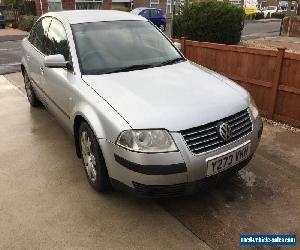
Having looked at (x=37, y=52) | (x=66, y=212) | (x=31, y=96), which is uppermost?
(x=37, y=52)

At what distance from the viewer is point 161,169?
2.74m

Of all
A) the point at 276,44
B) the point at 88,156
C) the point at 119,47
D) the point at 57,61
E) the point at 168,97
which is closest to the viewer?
the point at 168,97

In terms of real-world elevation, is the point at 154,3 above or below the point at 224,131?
above

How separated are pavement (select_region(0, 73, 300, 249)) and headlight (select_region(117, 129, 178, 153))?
2.11 feet

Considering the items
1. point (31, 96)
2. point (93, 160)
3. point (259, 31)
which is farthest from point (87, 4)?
point (93, 160)

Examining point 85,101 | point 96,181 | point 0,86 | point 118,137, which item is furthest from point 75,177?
point 0,86

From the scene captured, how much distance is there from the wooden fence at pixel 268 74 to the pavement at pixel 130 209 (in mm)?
1244

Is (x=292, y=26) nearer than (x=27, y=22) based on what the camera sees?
Yes

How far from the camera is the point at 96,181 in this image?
133 inches

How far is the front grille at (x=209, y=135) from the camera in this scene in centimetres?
280

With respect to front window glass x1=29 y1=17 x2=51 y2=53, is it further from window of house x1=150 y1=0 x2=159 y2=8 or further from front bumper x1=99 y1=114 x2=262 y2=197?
window of house x1=150 y1=0 x2=159 y2=8

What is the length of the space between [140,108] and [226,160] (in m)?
0.88

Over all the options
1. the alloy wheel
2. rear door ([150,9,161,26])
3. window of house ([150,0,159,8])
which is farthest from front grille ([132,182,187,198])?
window of house ([150,0,159,8])

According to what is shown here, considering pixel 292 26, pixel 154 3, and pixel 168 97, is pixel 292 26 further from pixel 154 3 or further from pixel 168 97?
pixel 168 97
